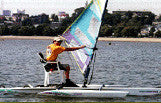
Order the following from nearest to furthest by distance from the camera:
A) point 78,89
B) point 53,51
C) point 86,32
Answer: point 53,51, point 78,89, point 86,32

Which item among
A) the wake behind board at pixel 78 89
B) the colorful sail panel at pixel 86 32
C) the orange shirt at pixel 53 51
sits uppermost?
the colorful sail panel at pixel 86 32

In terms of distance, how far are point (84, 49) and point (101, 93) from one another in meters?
2.22

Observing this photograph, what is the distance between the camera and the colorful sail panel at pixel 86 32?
20344 mm

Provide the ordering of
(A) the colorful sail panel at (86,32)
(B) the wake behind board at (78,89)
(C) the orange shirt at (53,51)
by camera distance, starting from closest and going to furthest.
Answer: (C) the orange shirt at (53,51), (B) the wake behind board at (78,89), (A) the colorful sail panel at (86,32)

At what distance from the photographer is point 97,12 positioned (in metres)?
20.4

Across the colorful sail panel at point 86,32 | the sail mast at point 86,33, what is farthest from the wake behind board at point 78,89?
the colorful sail panel at point 86,32

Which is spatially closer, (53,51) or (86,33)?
(53,51)

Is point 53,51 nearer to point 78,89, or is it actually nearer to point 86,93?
point 78,89

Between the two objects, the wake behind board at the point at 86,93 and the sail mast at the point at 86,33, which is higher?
the sail mast at the point at 86,33

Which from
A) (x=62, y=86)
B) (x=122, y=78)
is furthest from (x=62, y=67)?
(x=122, y=78)

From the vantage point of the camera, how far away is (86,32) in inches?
808

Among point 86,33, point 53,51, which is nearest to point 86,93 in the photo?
point 53,51

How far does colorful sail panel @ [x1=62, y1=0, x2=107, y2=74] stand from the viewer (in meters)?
20.3

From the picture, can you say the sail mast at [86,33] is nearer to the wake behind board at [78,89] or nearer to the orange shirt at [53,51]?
the wake behind board at [78,89]
